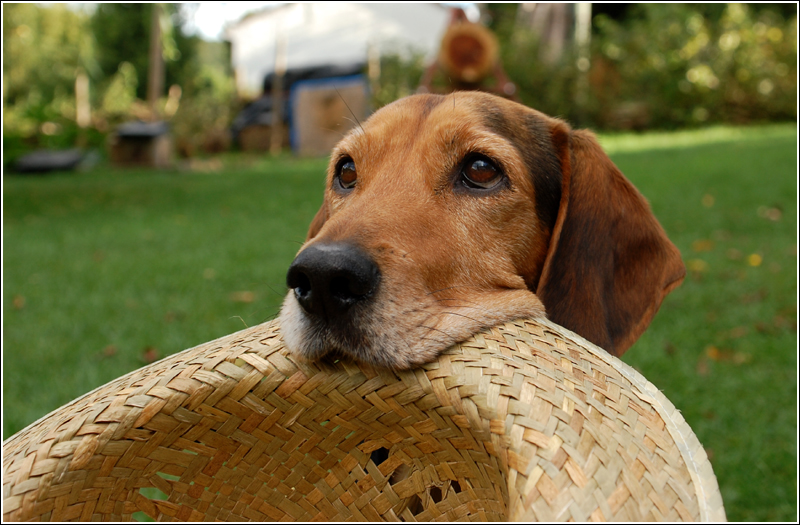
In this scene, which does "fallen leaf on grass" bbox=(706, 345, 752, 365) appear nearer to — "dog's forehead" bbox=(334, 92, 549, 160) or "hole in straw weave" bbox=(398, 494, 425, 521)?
"dog's forehead" bbox=(334, 92, 549, 160)

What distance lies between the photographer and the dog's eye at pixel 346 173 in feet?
10.5

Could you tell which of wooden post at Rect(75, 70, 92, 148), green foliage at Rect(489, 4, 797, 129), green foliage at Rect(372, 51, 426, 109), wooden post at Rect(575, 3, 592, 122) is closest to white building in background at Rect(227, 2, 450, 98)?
green foliage at Rect(372, 51, 426, 109)

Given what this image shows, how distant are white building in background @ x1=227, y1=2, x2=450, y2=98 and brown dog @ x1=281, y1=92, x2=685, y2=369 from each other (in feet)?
86.7

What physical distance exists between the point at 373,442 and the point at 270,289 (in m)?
5.65

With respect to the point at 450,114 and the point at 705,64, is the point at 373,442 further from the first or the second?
the point at 705,64

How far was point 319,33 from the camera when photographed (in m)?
34.2

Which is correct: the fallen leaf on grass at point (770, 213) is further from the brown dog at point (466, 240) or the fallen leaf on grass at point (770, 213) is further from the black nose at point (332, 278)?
the black nose at point (332, 278)

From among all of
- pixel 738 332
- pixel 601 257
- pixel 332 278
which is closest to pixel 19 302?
pixel 332 278

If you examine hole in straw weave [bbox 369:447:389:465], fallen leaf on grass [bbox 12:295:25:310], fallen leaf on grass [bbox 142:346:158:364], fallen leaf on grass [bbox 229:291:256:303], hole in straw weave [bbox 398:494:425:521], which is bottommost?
fallen leaf on grass [bbox 12:295:25:310]

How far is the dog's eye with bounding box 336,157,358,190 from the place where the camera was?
320 centimetres

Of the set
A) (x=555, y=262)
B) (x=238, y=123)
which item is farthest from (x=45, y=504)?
(x=238, y=123)

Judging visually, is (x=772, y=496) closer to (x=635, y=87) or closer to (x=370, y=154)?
(x=370, y=154)

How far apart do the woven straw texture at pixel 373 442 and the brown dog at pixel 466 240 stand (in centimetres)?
15

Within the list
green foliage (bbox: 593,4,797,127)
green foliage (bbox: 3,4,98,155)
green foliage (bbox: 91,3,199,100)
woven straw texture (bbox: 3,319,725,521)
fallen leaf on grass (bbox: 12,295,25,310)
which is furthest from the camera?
green foliage (bbox: 91,3,199,100)
